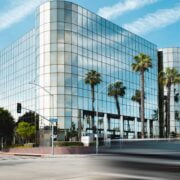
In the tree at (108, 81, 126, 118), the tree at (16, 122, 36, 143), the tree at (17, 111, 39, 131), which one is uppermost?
the tree at (108, 81, 126, 118)

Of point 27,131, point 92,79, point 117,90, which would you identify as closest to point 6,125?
point 27,131

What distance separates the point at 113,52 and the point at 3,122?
23072 mm

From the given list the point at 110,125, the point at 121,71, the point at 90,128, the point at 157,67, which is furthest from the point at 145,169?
the point at 157,67

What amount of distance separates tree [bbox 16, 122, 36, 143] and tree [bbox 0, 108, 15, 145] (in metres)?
5.32

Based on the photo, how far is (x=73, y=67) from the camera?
6925cm

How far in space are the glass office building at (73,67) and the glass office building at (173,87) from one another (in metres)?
17.7

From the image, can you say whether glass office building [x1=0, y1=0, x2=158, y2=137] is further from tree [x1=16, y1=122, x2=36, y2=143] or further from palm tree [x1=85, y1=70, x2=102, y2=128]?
tree [x1=16, y1=122, x2=36, y2=143]

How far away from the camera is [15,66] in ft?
282

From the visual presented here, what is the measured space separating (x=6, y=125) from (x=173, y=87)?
45220 millimetres

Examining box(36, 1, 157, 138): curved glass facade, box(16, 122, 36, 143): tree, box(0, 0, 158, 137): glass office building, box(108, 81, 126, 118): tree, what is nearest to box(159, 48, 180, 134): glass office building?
box(0, 0, 158, 137): glass office building

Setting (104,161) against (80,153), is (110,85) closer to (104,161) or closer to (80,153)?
(80,153)

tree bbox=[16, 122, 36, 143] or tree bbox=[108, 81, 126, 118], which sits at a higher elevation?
tree bbox=[108, 81, 126, 118]

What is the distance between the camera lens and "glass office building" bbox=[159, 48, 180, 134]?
4141 inches

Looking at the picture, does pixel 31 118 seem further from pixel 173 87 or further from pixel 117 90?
pixel 173 87
